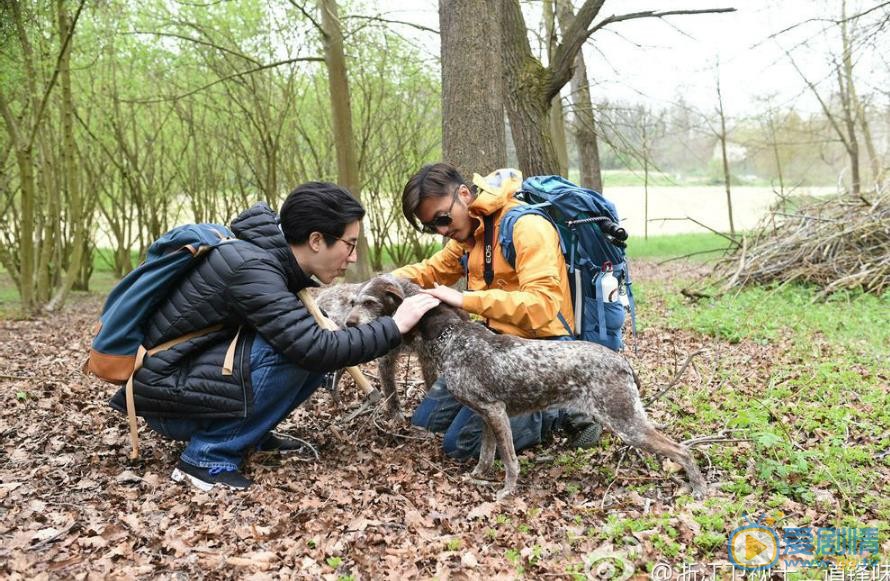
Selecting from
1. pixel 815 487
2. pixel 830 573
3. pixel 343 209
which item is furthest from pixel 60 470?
pixel 815 487

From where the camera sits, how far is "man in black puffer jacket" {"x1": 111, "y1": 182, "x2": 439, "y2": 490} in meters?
3.77

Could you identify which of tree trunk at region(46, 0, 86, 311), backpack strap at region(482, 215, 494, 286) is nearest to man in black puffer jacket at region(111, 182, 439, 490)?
backpack strap at region(482, 215, 494, 286)

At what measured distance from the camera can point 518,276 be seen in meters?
4.31

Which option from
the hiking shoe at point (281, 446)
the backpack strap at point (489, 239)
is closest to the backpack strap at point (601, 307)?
the backpack strap at point (489, 239)

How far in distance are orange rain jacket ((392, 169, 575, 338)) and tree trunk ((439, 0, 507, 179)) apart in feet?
6.47

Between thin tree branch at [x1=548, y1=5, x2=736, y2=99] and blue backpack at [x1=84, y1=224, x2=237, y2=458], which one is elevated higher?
thin tree branch at [x1=548, y1=5, x2=736, y2=99]

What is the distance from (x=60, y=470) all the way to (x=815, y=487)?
4685mm

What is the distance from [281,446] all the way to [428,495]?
125 centimetres

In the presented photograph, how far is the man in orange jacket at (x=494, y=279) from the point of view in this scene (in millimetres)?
4133

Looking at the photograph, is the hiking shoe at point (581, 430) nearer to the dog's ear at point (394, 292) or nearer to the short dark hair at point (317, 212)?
the dog's ear at point (394, 292)

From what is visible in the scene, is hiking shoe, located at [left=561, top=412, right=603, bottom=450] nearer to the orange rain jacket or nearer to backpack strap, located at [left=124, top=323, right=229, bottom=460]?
the orange rain jacket

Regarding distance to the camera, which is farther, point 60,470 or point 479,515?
point 60,470

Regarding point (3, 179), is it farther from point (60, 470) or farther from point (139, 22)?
point (60, 470)

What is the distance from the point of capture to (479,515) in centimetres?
366
